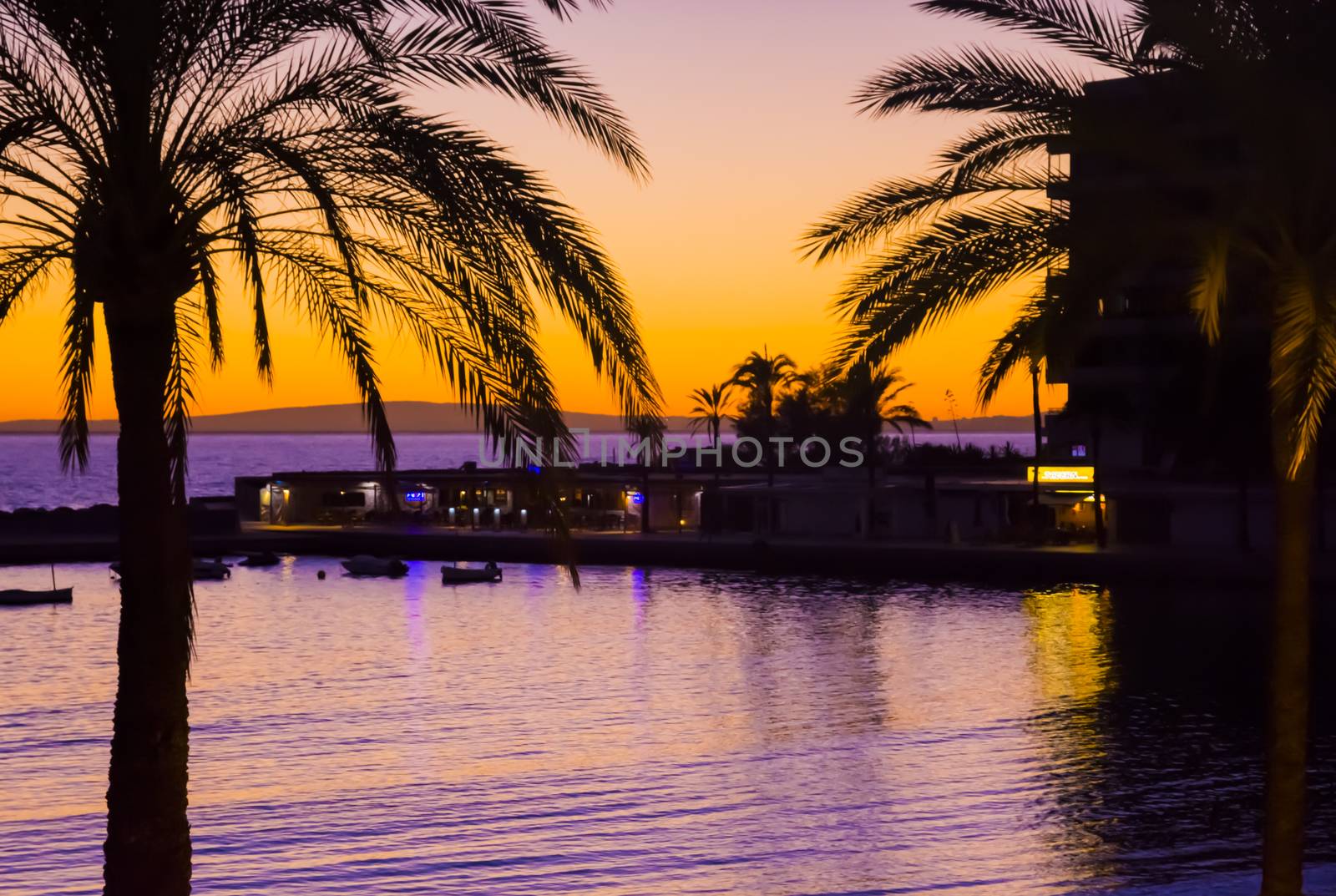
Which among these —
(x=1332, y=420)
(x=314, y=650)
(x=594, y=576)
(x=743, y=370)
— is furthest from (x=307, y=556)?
(x=1332, y=420)

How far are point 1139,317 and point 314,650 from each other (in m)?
51.8

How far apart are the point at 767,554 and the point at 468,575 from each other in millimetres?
15650

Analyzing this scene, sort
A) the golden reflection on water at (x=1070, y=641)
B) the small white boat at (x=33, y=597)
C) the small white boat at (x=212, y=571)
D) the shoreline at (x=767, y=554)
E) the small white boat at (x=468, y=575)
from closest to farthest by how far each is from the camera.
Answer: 1. the golden reflection on water at (x=1070, y=641)
2. the shoreline at (x=767, y=554)
3. the small white boat at (x=33, y=597)
4. the small white boat at (x=468, y=575)
5. the small white boat at (x=212, y=571)

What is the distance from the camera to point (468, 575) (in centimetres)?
7375

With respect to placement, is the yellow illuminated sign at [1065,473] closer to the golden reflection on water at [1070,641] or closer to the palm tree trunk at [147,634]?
the golden reflection on water at [1070,641]

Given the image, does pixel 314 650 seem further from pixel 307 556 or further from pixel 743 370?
pixel 743 370

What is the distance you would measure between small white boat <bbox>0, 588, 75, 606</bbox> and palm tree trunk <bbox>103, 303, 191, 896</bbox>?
6036cm

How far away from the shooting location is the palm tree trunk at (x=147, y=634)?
10.0m

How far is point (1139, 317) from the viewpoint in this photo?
83562 mm

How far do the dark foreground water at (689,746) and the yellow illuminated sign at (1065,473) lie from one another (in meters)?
7.00

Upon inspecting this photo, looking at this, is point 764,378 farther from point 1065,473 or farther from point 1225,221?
point 1225,221

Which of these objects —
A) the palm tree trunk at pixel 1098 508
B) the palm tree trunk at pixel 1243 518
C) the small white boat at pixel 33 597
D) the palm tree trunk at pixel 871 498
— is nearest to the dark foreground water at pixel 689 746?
the small white boat at pixel 33 597

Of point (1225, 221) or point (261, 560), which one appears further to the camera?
point (261, 560)

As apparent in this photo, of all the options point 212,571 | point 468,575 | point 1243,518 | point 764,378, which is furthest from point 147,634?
point 764,378
